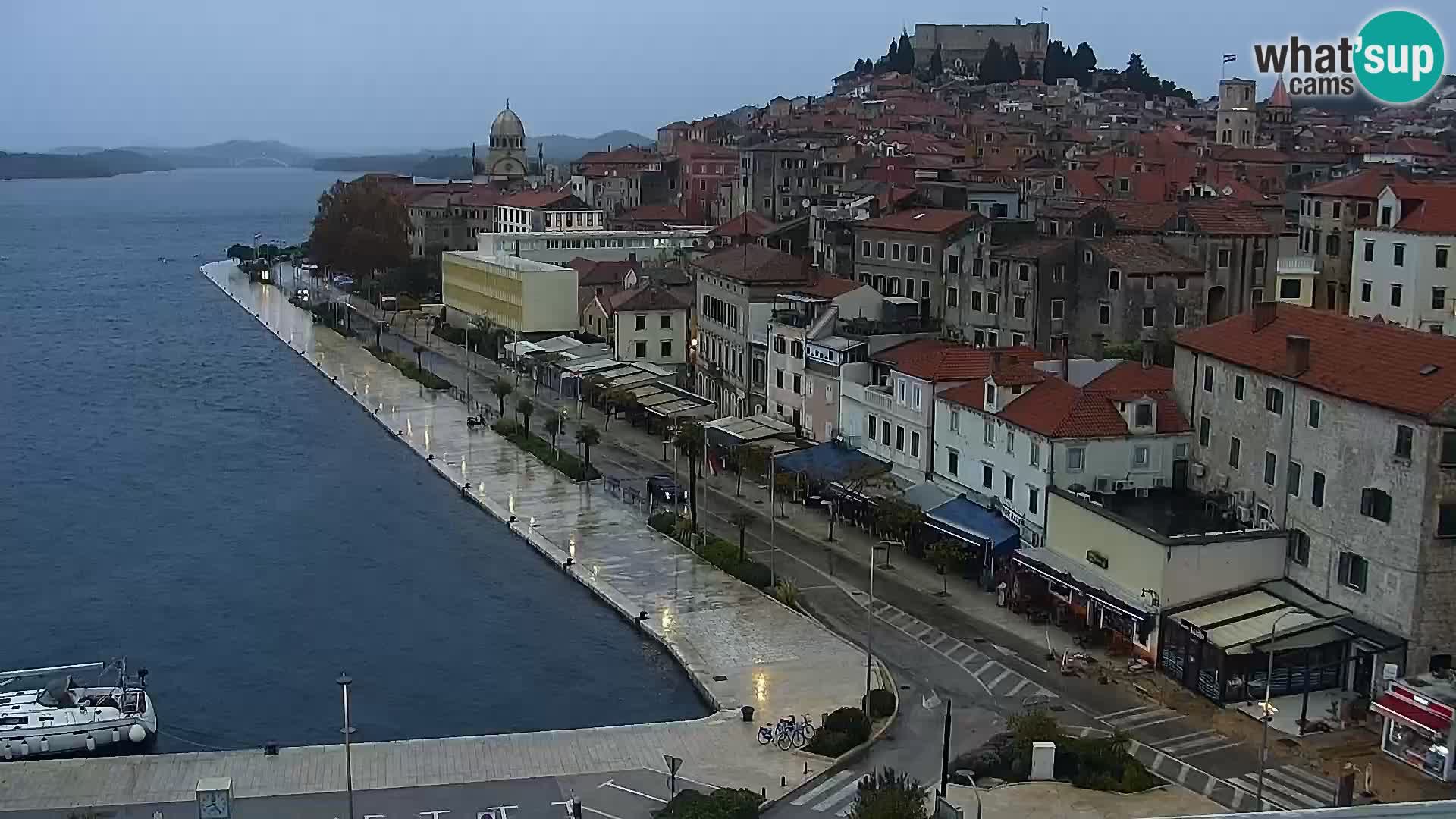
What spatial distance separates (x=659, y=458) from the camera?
2158 inches

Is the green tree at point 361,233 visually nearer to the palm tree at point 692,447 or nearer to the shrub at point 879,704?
the palm tree at point 692,447

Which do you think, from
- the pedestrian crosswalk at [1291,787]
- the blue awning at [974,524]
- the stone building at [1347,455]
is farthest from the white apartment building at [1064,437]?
the pedestrian crosswalk at [1291,787]

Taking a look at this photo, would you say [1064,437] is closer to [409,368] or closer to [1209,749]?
[1209,749]

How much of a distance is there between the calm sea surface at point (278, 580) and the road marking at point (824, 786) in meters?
5.34

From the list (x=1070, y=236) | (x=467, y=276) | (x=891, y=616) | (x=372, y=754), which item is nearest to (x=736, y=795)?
(x=372, y=754)

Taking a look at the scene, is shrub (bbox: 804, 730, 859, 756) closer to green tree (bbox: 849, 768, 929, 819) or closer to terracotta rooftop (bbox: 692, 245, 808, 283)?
green tree (bbox: 849, 768, 929, 819)

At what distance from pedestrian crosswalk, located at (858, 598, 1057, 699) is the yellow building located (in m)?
46.2

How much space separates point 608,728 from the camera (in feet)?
99.2

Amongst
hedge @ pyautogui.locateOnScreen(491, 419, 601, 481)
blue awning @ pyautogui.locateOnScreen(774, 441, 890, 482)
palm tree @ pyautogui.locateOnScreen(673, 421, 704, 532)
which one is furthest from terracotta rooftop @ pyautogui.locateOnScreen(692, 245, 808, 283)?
blue awning @ pyautogui.locateOnScreen(774, 441, 890, 482)

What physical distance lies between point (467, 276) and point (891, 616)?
59.2m

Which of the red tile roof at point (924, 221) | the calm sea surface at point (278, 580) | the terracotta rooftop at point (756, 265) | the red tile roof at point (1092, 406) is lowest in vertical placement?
the calm sea surface at point (278, 580)

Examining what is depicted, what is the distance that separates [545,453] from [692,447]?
9.42 m

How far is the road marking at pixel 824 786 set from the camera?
26.2 metres

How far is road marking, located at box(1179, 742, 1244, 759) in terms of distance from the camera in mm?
28016
